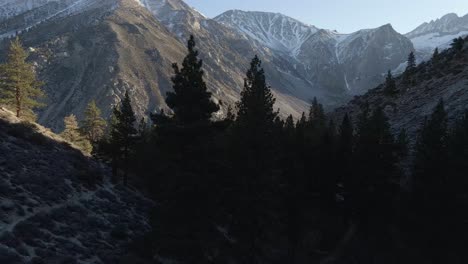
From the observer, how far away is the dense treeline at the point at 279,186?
1003 inches

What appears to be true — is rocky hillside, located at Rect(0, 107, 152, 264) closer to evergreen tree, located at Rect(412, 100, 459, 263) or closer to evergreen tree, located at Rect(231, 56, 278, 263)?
evergreen tree, located at Rect(231, 56, 278, 263)

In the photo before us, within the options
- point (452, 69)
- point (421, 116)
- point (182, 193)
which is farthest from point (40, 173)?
point (452, 69)

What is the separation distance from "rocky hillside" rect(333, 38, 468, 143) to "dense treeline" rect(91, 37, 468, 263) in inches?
513

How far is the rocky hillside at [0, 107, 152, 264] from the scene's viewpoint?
20.6m

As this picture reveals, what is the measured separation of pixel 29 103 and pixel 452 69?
215 ft

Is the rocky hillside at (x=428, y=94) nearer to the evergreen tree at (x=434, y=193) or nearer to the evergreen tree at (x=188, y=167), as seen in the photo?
the evergreen tree at (x=434, y=193)

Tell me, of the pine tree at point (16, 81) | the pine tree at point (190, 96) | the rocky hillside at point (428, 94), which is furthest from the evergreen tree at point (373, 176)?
the pine tree at point (16, 81)

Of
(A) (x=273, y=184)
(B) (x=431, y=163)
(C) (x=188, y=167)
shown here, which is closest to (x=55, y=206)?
(C) (x=188, y=167)

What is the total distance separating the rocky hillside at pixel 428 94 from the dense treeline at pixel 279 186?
13039 millimetres

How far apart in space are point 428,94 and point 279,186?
46.5 m

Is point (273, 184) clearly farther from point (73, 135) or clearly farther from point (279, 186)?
point (73, 135)

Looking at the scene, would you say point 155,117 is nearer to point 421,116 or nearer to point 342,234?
point 342,234

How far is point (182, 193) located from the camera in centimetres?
2470

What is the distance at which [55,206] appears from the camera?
26.0 m
